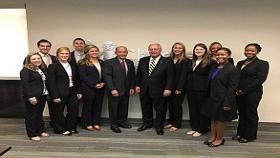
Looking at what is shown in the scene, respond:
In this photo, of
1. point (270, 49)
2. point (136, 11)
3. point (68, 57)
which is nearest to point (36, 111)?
point (68, 57)

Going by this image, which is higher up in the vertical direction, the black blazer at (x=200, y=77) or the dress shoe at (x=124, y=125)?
the black blazer at (x=200, y=77)

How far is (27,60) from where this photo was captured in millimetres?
4184

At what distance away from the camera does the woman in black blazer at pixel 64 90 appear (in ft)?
14.2

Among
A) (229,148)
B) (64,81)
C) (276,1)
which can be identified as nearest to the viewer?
A: (229,148)

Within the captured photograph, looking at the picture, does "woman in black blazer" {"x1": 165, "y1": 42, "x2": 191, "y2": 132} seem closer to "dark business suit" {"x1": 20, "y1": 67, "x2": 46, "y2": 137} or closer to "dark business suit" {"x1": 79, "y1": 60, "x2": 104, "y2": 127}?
"dark business suit" {"x1": 79, "y1": 60, "x2": 104, "y2": 127}

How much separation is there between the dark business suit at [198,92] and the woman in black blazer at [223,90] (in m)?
A: 0.33

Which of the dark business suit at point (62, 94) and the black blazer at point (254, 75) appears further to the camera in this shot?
the dark business suit at point (62, 94)

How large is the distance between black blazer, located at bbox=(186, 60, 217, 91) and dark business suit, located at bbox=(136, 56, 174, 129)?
12.0 inches

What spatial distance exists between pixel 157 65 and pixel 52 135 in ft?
6.04

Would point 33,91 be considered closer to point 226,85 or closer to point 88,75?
point 88,75

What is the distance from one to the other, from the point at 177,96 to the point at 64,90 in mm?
1679

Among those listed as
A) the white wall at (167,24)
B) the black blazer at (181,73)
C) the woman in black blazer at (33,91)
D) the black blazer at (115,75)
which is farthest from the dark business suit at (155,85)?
the woman in black blazer at (33,91)

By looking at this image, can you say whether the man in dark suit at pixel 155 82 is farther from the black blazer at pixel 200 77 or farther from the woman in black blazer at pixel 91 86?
the woman in black blazer at pixel 91 86

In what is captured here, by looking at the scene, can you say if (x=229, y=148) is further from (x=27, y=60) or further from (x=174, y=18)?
(x=27, y=60)
